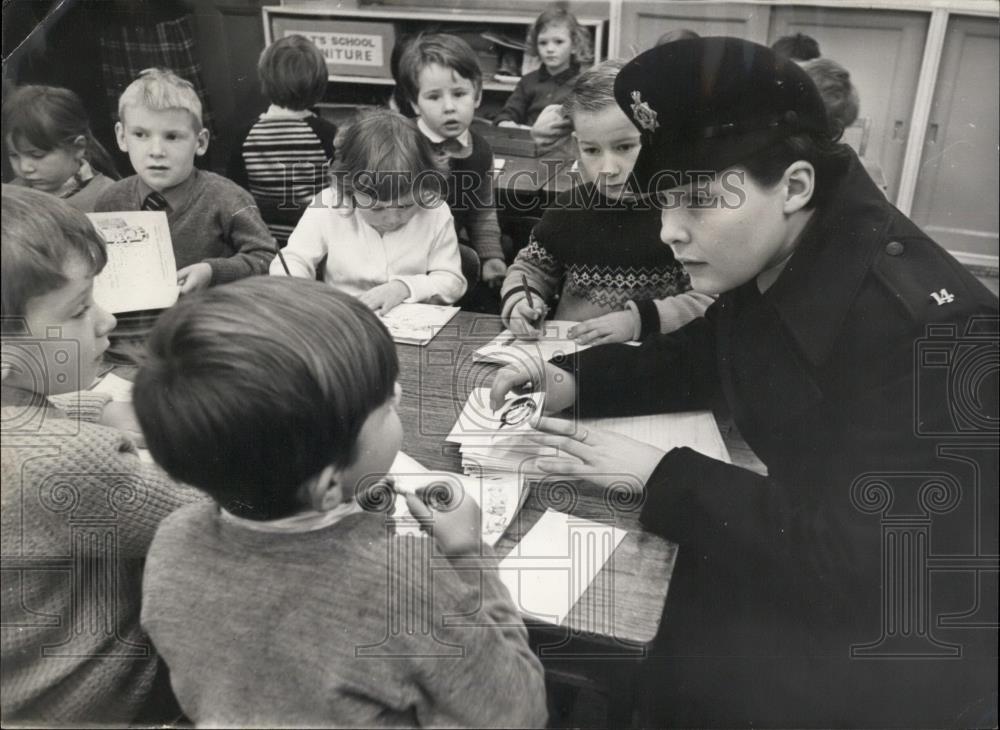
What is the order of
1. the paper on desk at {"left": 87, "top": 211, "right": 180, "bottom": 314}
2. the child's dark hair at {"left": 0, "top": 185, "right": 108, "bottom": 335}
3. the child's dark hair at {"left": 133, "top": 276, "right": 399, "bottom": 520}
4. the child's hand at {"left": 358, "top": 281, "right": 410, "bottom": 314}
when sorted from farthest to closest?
the child's hand at {"left": 358, "top": 281, "right": 410, "bottom": 314}, the paper on desk at {"left": 87, "top": 211, "right": 180, "bottom": 314}, the child's dark hair at {"left": 0, "top": 185, "right": 108, "bottom": 335}, the child's dark hair at {"left": 133, "top": 276, "right": 399, "bottom": 520}

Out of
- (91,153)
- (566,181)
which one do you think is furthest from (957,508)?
(91,153)

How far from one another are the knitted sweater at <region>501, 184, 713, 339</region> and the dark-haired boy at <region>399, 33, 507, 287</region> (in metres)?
0.08

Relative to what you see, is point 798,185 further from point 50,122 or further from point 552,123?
point 50,122

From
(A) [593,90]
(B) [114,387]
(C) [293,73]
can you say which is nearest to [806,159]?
(A) [593,90]

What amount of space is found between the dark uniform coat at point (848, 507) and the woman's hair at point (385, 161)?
0.42 metres

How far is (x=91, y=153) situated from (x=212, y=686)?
63 centimetres

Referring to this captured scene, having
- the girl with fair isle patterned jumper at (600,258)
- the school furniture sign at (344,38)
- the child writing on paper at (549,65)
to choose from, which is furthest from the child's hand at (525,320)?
the school furniture sign at (344,38)

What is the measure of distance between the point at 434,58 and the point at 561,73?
0.51ft

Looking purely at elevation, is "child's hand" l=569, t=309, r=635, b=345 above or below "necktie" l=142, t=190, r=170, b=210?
below

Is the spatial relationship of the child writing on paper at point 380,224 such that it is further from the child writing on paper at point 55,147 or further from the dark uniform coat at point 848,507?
the dark uniform coat at point 848,507

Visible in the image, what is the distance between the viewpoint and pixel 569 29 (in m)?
0.90

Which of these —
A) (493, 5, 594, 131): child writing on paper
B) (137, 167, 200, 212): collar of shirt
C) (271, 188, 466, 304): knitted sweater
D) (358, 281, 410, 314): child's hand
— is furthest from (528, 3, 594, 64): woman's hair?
(137, 167, 200, 212): collar of shirt

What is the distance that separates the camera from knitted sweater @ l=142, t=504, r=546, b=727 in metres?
0.75

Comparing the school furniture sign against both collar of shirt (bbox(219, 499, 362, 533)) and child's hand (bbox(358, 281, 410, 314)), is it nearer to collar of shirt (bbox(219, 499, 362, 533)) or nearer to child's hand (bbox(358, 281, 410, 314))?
child's hand (bbox(358, 281, 410, 314))
